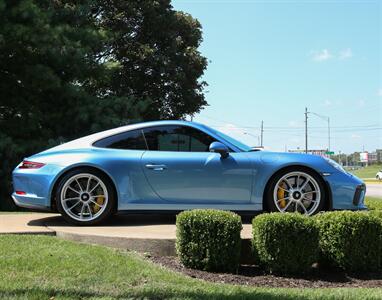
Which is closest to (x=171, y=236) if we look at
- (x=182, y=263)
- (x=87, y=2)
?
(x=182, y=263)

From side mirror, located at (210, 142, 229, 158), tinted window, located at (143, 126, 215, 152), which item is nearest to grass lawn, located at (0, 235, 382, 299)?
side mirror, located at (210, 142, 229, 158)

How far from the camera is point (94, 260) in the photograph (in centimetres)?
454

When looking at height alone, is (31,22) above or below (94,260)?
above

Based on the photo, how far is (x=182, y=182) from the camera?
245 inches

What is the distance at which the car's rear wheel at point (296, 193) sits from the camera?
20.6 feet

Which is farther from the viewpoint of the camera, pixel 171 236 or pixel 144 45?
pixel 144 45

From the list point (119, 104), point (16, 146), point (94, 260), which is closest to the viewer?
point (94, 260)

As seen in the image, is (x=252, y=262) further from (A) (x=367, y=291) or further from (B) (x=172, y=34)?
(B) (x=172, y=34)

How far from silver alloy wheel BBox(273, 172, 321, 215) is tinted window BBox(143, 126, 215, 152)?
104 cm

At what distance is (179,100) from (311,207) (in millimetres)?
20415

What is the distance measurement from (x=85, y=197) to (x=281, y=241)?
2.68 meters

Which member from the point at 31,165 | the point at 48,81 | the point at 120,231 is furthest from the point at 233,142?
the point at 48,81

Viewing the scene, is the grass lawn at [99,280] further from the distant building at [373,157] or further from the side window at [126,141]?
the distant building at [373,157]

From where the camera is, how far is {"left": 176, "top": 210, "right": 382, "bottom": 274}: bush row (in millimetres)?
4711
